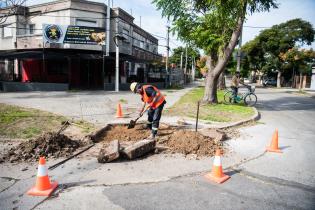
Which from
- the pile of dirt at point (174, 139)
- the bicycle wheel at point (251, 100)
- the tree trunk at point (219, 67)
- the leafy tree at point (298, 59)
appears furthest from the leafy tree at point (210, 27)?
the leafy tree at point (298, 59)

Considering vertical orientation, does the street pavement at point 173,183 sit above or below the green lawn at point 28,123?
below

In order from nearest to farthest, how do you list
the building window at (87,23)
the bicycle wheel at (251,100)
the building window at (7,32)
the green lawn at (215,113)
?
the green lawn at (215,113) → the bicycle wheel at (251,100) → the building window at (87,23) → the building window at (7,32)

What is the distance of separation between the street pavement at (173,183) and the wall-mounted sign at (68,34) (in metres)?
16.8

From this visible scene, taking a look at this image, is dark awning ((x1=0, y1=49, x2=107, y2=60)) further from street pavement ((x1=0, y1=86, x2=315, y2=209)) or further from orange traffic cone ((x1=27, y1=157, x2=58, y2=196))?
orange traffic cone ((x1=27, y1=157, x2=58, y2=196))

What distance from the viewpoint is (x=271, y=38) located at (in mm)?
37844

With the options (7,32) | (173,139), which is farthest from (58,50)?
(173,139)

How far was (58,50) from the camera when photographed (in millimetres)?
21266

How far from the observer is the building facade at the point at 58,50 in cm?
2016

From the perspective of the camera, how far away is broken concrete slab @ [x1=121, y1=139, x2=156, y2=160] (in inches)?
206

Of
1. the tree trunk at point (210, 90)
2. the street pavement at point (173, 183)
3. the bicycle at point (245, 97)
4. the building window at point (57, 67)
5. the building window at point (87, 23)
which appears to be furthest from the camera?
the building window at point (57, 67)

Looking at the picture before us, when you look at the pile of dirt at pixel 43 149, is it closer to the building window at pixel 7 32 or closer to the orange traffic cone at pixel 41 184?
the orange traffic cone at pixel 41 184

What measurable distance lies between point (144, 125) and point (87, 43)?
15.3m

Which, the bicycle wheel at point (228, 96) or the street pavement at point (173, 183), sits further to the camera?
the bicycle wheel at point (228, 96)

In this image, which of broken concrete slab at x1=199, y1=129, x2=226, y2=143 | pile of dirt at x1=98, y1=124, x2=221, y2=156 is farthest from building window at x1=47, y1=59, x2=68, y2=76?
broken concrete slab at x1=199, y1=129, x2=226, y2=143
